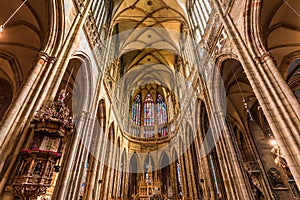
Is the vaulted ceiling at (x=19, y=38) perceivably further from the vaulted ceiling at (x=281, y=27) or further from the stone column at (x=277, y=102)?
the vaulted ceiling at (x=281, y=27)

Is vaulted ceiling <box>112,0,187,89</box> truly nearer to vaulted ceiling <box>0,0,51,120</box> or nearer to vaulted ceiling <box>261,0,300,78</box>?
vaulted ceiling <box>0,0,51,120</box>

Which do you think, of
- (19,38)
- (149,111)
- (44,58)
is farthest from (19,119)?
(149,111)

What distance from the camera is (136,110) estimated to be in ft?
80.7

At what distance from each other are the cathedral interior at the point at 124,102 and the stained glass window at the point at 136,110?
304 centimetres

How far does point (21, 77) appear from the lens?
10.4 metres

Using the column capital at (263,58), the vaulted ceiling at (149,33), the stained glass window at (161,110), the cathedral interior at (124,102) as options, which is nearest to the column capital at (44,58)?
the cathedral interior at (124,102)

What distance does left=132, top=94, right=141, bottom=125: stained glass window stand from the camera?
77.4 feet

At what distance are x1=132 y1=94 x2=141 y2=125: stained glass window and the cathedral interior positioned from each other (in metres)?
3.04

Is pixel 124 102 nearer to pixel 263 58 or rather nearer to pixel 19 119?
pixel 19 119

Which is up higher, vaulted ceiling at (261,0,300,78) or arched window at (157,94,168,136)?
arched window at (157,94,168,136)

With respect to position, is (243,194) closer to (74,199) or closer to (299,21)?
(74,199)

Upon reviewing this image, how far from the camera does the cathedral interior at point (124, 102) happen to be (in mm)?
4367

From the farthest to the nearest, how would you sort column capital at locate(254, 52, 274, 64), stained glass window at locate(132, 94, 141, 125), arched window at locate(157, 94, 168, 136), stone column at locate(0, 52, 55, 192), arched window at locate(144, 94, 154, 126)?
arched window at locate(144, 94, 154, 126) < stained glass window at locate(132, 94, 141, 125) < arched window at locate(157, 94, 168, 136) < column capital at locate(254, 52, 274, 64) < stone column at locate(0, 52, 55, 192)

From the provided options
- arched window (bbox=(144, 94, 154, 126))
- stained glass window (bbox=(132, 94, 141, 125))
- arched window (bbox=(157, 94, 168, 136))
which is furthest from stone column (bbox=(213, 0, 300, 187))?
stained glass window (bbox=(132, 94, 141, 125))
